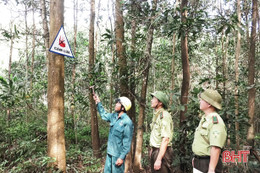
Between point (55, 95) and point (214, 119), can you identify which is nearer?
point (214, 119)

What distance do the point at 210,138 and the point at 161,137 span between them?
953 millimetres

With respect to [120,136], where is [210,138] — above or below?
above

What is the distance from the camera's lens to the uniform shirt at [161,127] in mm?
3211

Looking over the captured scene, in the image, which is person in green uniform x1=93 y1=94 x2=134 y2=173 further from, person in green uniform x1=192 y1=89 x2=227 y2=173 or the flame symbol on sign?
the flame symbol on sign

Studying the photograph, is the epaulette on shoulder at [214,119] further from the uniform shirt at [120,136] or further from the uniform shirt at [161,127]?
the uniform shirt at [120,136]

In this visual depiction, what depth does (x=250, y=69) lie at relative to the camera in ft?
26.7

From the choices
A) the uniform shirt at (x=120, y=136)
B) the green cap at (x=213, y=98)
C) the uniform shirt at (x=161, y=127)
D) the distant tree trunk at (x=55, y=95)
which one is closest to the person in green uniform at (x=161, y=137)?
the uniform shirt at (x=161, y=127)

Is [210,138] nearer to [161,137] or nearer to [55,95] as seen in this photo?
[161,137]

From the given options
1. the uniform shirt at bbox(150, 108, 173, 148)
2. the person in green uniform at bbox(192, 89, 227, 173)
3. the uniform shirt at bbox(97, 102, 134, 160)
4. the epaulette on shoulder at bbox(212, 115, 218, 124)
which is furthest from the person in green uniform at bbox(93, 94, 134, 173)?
the epaulette on shoulder at bbox(212, 115, 218, 124)

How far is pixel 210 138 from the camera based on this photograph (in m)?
2.46

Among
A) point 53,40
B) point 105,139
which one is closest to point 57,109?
point 53,40

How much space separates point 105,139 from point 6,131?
430 centimetres

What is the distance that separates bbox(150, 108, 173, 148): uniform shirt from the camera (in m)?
3.21

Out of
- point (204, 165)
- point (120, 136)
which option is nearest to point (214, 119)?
point (204, 165)
